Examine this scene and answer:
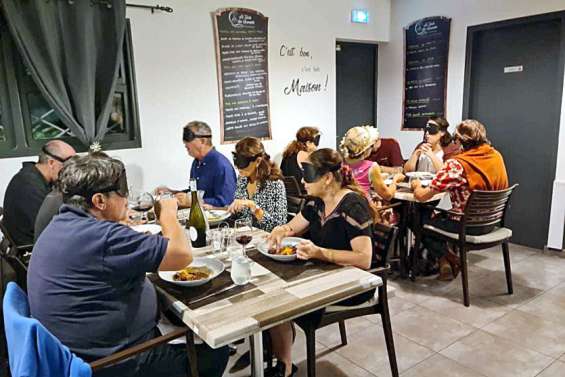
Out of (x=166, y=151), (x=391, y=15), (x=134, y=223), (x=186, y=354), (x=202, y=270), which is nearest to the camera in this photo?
(x=186, y=354)

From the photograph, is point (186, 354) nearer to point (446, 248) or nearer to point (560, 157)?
point (446, 248)

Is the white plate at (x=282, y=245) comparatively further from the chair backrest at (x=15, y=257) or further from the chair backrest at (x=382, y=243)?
the chair backrest at (x=15, y=257)

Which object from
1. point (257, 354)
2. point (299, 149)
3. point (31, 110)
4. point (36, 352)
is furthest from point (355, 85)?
point (36, 352)

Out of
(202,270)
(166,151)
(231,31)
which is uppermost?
(231,31)

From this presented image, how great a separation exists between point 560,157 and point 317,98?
225 cm

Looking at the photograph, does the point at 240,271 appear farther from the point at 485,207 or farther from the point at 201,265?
the point at 485,207

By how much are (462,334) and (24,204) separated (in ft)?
8.56

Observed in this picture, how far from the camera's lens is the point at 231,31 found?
3.78 meters

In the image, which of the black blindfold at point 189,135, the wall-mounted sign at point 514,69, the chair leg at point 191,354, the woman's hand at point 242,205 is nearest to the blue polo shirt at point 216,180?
the black blindfold at point 189,135

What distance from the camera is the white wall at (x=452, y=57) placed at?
3.77m

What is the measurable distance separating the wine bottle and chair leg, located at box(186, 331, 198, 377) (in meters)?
0.64

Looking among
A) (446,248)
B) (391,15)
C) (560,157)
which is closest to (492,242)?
(446,248)

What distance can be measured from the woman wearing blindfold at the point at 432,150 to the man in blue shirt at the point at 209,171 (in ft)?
5.98

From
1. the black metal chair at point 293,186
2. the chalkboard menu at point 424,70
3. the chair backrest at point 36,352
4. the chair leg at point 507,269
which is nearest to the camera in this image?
the chair backrest at point 36,352
